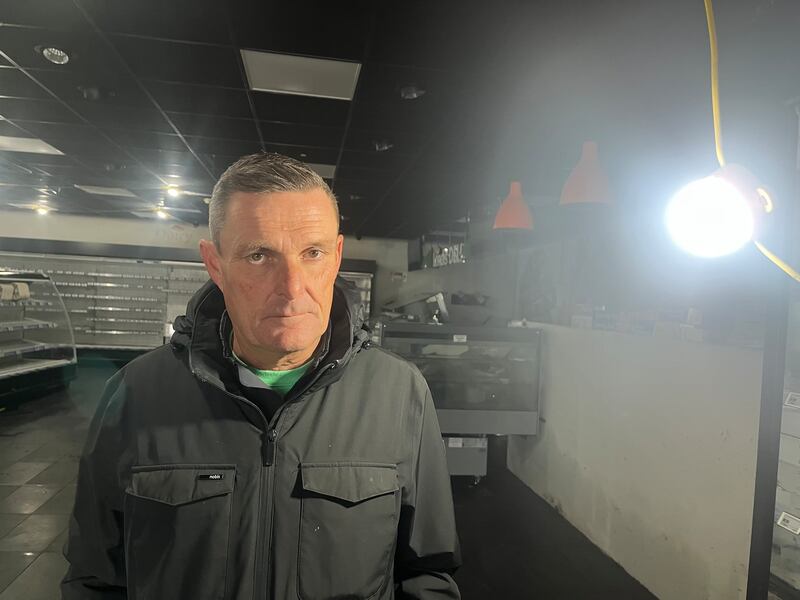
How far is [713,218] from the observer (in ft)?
4.56

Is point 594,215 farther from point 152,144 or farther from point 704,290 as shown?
point 152,144

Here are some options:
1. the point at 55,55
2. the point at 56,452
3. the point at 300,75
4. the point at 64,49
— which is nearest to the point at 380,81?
the point at 300,75

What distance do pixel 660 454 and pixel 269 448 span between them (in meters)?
2.30

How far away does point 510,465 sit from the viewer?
14.9ft

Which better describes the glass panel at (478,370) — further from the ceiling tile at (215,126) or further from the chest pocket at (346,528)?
the chest pocket at (346,528)

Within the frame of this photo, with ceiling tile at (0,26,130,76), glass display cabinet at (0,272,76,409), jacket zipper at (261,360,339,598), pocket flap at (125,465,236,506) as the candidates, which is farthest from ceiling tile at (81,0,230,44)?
glass display cabinet at (0,272,76,409)

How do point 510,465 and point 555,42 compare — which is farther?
point 510,465

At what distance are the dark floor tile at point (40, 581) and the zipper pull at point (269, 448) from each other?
7.80ft

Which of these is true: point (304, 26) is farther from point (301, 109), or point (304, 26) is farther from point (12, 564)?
point (12, 564)

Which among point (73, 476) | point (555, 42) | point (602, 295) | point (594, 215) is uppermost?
point (555, 42)

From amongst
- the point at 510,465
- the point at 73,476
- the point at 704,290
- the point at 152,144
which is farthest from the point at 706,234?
the point at 152,144

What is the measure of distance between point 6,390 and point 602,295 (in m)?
6.75

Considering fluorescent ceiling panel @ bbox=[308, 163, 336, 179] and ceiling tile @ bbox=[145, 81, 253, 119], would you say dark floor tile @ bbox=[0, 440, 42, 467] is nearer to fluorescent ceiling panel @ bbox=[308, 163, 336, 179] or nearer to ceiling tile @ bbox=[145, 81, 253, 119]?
ceiling tile @ bbox=[145, 81, 253, 119]

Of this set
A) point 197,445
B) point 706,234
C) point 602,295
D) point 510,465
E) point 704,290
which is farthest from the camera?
point 510,465
